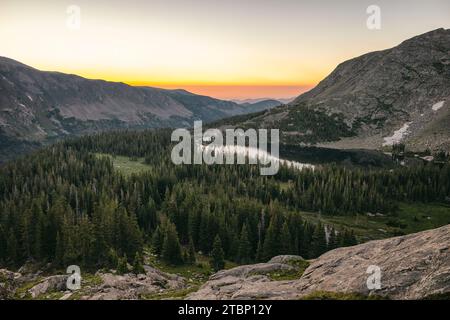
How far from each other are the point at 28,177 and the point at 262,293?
160 m

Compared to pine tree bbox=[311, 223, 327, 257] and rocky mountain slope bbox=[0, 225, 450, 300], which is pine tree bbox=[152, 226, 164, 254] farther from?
pine tree bbox=[311, 223, 327, 257]

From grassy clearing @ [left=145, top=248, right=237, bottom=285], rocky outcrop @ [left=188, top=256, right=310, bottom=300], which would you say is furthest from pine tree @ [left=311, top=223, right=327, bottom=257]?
rocky outcrop @ [left=188, top=256, right=310, bottom=300]

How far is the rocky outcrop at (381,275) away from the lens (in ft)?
90.5

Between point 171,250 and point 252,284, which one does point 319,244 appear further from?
point 252,284

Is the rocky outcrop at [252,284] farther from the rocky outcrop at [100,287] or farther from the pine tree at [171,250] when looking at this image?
the pine tree at [171,250]

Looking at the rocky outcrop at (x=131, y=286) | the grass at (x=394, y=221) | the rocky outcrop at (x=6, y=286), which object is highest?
the rocky outcrop at (x=131, y=286)

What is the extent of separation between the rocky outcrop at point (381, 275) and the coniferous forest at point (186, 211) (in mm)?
31222

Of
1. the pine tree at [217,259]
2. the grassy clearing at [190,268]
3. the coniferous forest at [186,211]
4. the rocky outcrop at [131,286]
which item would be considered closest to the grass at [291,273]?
the rocky outcrop at [131,286]

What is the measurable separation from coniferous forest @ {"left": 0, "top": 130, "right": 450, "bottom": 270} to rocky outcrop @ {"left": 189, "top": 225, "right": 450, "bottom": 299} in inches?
1229

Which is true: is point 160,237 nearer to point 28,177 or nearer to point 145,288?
point 145,288

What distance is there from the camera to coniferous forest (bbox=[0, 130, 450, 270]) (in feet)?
266

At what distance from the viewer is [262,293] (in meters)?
34.1

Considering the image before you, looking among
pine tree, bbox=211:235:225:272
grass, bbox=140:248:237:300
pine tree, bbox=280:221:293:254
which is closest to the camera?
grass, bbox=140:248:237:300
